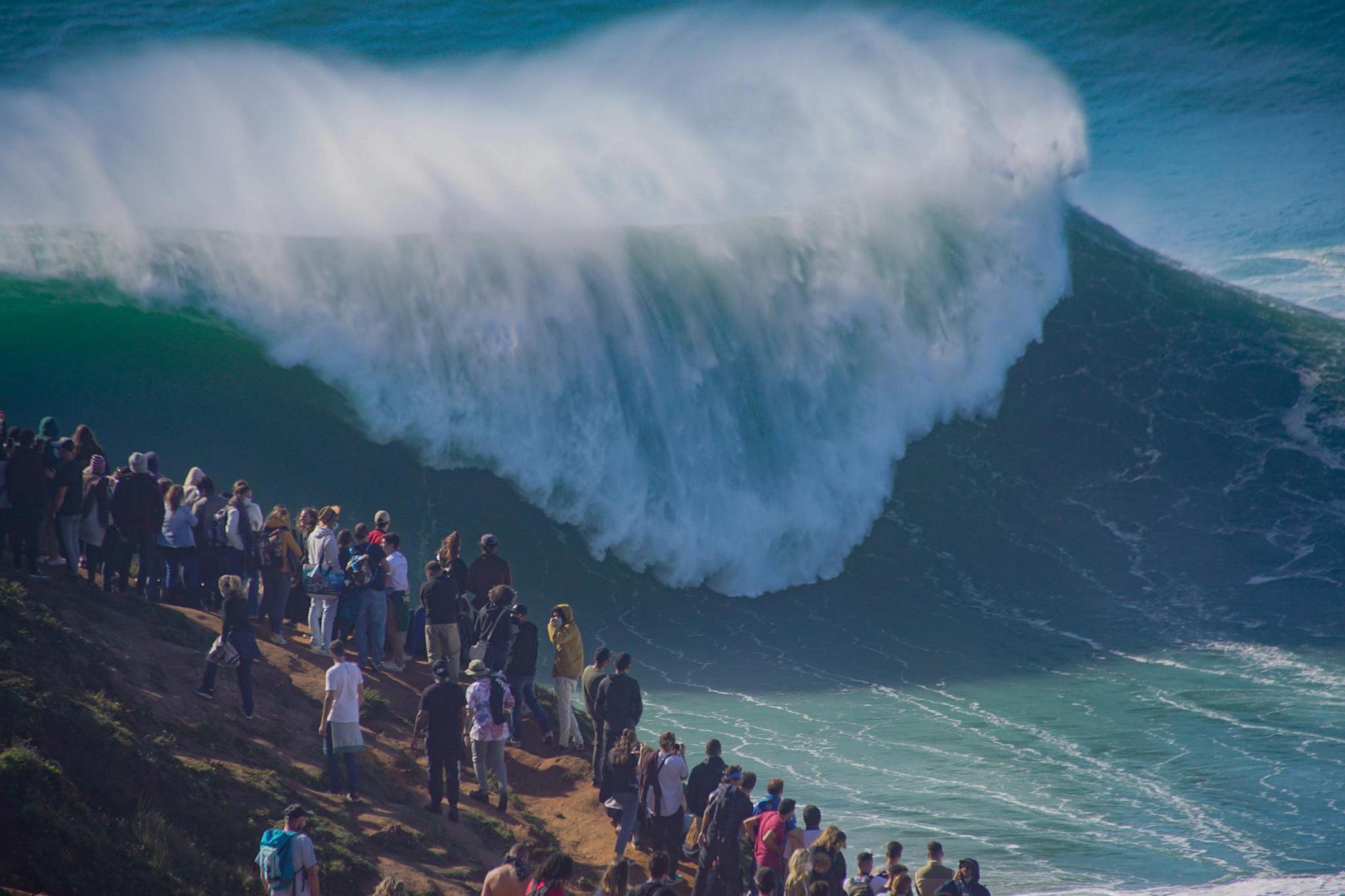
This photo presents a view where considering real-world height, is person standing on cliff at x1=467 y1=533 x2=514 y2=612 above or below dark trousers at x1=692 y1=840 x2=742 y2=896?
above

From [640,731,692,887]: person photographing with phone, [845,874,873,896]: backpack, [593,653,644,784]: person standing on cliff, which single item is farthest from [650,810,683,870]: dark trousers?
[845,874,873,896]: backpack

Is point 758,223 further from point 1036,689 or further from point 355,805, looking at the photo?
point 355,805

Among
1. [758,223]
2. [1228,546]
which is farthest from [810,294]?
[1228,546]

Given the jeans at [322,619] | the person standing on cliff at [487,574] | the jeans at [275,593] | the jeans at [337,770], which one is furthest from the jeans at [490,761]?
the jeans at [275,593]

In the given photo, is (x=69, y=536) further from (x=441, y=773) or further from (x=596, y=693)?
(x=596, y=693)

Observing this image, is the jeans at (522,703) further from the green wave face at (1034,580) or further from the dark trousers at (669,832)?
the green wave face at (1034,580)

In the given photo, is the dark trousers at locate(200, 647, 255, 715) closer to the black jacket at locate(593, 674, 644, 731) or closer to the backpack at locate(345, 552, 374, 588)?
the backpack at locate(345, 552, 374, 588)
